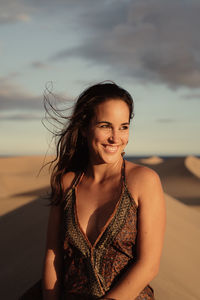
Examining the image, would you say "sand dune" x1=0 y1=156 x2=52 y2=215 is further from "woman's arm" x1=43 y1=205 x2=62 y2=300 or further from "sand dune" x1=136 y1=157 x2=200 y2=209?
"woman's arm" x1=43 y1=205 x2=62 y2=300

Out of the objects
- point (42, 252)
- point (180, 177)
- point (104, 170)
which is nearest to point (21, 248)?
point (42, 252)

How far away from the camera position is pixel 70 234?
2.56 m

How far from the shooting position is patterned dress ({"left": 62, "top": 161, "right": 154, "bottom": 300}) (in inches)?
96.2

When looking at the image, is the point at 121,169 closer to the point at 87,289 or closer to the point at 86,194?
the point at 86,194

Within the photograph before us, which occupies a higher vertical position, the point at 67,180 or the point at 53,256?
the point at 67,180

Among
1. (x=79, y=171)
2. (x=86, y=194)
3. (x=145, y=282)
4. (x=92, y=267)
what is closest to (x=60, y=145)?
(x=79, y=171)

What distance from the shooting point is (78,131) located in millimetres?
2984

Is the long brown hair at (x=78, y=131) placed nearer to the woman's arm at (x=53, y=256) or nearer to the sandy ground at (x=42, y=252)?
the woman's arm at (x=53, y=256)

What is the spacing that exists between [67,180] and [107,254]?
2.24 ft

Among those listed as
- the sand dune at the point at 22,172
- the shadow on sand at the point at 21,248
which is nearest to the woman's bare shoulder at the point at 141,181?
the shadow on sand at the point at 21,248

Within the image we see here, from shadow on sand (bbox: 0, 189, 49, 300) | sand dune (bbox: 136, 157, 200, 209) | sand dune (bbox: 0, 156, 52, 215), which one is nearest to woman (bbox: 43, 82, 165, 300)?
shadow on sand (bbox: 0, 189, 49, 300)

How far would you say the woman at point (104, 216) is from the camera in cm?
244

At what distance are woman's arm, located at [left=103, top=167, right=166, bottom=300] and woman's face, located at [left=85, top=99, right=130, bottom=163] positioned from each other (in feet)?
1.00

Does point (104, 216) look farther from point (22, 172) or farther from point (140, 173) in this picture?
point (22, 172)
